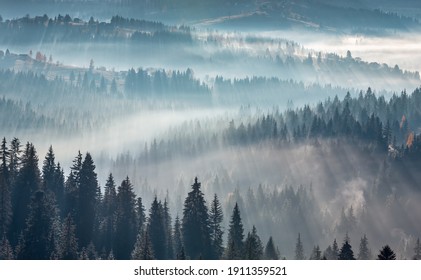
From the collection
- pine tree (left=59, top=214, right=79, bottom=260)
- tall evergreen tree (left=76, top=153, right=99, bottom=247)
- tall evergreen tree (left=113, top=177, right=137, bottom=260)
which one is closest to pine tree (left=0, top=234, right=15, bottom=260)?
pine tree (left=59, top=214, right=79, bottom=260)

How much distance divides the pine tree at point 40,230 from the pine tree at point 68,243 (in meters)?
1.30

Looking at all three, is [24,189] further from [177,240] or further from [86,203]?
[177,240]

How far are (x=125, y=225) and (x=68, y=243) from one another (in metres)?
8.86

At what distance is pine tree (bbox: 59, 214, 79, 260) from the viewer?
7698 centimetres

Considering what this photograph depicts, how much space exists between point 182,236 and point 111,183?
55.5 feet

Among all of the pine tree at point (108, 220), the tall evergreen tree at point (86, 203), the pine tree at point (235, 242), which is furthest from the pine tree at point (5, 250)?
the pine tree at point (235, 242)

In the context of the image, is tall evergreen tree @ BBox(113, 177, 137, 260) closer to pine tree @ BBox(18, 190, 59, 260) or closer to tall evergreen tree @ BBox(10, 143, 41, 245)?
pine tree @ BBox(18, 190, 59, 260)

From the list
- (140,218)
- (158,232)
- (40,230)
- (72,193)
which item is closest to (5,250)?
(40,230)

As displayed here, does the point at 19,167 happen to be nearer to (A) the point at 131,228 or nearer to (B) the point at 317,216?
(A) the point at 131,228

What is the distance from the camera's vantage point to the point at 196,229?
8431cm

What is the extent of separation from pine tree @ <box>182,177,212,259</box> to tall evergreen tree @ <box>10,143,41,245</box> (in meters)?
19.6

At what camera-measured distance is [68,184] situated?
94.5 metres

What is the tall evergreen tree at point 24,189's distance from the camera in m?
83.2
